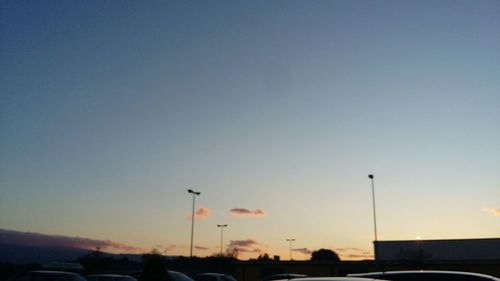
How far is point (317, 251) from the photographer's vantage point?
111 metres

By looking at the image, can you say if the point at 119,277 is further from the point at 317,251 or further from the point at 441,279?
the point at 317,251

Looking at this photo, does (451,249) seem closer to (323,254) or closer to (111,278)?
(323,254)

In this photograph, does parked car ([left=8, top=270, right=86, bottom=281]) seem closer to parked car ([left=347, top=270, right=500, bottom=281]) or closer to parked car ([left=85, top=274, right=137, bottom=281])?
parked car ([left=85, top=274, right=137, bottom=281])

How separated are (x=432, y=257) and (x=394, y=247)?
5.67 meters

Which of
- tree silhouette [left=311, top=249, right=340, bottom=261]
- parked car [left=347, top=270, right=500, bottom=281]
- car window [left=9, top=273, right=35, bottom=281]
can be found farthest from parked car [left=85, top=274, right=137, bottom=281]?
tree silhouette [left=311, top=249, right=340, bottom=261]

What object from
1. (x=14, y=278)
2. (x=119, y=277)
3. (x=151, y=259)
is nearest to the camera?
(x=151, y=259)

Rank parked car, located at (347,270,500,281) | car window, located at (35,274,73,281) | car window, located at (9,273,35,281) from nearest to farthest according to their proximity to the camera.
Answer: parked car, located at (347,270,500,281) → car window, located at (35,274,73,281) → car window, located at (9,273,35,281)

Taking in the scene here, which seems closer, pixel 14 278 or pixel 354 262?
pixel 14 278

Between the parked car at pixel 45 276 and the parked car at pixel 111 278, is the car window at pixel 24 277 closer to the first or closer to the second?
the parked car at pixel 45 276

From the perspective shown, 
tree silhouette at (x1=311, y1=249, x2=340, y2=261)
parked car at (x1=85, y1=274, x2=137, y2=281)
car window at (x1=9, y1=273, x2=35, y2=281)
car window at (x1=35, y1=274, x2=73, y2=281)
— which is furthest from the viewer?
tree silhouette at (x1=311, y1=249, x2=340, y2=261)

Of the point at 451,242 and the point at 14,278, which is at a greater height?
the point at 451,242

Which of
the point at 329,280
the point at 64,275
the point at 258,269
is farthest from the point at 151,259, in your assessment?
the point at 258,269

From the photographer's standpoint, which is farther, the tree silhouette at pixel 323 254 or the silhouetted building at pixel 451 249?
the tree silhouette at pixel 323 254

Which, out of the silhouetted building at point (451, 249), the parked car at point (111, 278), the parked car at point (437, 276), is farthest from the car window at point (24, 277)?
the silhouetted building at point (451, 249)
